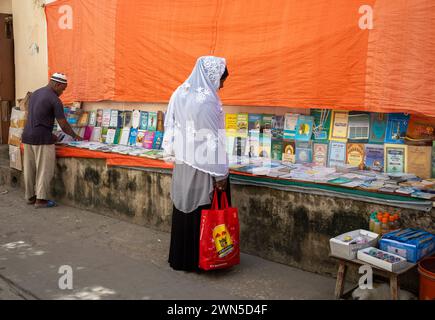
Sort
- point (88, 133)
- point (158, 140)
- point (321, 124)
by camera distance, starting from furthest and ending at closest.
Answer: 1. point (88, 133)
2. point (158, 140)
3. point (321, 124)

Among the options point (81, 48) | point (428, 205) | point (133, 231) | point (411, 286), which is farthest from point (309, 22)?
point (81, 48)

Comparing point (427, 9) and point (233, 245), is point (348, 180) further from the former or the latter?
point (427, 9)

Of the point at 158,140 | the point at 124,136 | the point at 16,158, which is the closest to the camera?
the point at 158,140

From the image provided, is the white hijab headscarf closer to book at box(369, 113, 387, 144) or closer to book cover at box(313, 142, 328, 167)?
book cover at box(313, 142, 328, 167)

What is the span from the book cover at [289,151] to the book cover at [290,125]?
0.05m

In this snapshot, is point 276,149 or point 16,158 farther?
point 16,158

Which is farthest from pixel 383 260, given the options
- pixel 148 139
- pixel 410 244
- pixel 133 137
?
pixel 133 137

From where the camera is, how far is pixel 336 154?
4.46 m

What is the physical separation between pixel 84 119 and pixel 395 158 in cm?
470

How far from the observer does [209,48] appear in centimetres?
498

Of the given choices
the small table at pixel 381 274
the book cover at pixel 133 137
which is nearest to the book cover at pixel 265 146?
the small table at pixel 381 274

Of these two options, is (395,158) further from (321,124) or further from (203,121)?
(203,121)

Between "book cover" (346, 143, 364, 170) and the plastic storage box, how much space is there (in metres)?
0.98

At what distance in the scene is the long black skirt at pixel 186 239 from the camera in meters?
4.07
